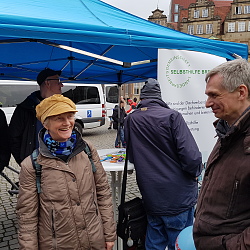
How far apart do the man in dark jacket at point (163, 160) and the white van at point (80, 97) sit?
26.8 feet

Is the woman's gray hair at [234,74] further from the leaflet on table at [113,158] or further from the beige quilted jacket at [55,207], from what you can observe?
the leaflet on table at [113,158]

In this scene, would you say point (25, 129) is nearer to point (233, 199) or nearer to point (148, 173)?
point (148, 173)

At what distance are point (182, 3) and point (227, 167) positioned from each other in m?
56.7

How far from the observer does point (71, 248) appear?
68.9 inches

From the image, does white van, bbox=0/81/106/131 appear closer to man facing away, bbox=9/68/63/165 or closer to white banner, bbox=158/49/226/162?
man facing away, bbox=9/68/63/165

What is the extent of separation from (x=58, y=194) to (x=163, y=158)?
0.98m

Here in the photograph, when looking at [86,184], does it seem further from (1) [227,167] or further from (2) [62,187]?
(1) [227,167]

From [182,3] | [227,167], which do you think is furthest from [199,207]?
[182,3]

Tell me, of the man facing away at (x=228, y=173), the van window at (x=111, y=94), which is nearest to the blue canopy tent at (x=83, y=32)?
the man facing away at (x=228, y=173)

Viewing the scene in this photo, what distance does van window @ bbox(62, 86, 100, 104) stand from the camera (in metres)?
11.3

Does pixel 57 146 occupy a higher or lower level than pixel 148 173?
higher

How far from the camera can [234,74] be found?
133 centimetres

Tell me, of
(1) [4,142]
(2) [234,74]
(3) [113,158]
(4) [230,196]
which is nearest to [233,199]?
(4) [230,196]

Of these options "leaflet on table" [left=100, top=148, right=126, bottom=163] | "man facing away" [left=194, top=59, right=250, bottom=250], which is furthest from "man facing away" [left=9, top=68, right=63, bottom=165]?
"man facing away" [left=194, top=59, right=250, bottom=250]
